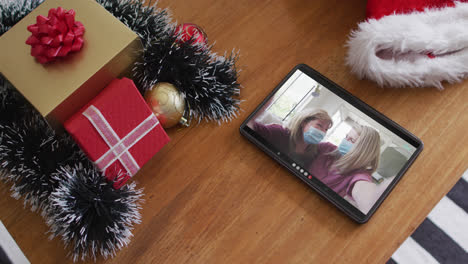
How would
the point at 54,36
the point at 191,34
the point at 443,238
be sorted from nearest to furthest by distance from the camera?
the point at 54,36
the point at 191,34
the point at 443,238

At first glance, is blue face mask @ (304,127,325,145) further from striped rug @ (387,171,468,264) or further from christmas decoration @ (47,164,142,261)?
striped rug @ (387,171,468,264)

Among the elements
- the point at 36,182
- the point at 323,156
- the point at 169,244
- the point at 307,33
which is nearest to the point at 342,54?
the point at 307,33

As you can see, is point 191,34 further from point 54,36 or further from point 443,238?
point 443,238

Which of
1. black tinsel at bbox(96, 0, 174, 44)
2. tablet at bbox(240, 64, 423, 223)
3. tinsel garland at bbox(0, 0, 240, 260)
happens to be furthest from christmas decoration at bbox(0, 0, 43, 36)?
tablet at bbox(240, 64, 423, 223)

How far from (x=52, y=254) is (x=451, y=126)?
639 millimetres

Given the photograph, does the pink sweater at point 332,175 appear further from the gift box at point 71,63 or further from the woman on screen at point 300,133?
the gift box at point 71,63

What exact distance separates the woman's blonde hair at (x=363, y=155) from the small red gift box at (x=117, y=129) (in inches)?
11.1

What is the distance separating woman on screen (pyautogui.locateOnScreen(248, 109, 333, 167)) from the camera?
0.59m

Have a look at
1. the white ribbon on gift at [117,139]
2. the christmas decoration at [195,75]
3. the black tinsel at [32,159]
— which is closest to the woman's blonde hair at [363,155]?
the christmas decoration at [195,75]

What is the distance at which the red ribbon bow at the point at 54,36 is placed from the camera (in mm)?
513

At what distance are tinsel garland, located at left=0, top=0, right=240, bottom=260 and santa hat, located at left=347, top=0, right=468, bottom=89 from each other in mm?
215

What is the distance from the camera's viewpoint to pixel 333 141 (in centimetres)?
59

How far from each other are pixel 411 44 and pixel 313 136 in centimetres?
22

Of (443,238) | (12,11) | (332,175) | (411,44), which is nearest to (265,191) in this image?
(332,175)
